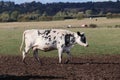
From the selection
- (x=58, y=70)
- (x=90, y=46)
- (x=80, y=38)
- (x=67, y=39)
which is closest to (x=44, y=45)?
(x=67, y=39)

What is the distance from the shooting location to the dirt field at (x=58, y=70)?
18.4 metres

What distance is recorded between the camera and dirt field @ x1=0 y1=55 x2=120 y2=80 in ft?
60.4

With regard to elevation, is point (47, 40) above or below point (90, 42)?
above

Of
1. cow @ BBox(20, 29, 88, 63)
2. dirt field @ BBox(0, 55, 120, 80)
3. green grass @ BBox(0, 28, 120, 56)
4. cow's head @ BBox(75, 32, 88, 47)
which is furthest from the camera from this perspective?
green grass @ BBox(0, 28, 120, 56)

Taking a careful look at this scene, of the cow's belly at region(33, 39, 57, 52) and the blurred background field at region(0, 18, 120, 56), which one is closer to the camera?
the cow's belly at region(33, 39, 57, 52)

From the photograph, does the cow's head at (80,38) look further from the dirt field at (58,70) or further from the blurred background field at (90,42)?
the blurred background field at (90,42)

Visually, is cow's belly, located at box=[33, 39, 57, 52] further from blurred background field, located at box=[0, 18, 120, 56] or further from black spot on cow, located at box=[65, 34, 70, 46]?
blurred background field, located at box=[0, 18, 120, 56]

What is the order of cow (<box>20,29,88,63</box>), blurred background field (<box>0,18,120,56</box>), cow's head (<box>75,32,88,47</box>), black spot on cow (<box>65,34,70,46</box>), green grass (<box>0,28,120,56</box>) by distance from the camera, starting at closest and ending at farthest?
cow (<box>20,29,88,63</box>) < black spot on cow (<box>65,34,70,46</box>) < cow's head (<box>75,32,88,47</box>) < green grass (<box>0,28,120,56</box>) < blurred background field (<box>0,18,120,56</box>)

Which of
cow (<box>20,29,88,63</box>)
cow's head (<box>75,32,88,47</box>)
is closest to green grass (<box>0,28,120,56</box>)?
cow's head (<box>75,32,88,47</box>)

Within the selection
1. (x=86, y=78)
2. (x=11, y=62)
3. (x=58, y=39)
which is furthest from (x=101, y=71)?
(x=11, y=62)

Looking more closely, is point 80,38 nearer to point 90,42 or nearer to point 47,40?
point 47,40

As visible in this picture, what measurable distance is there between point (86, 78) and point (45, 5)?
171829 mm

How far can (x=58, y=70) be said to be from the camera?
827 inches

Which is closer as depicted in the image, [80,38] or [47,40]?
[47,40]
